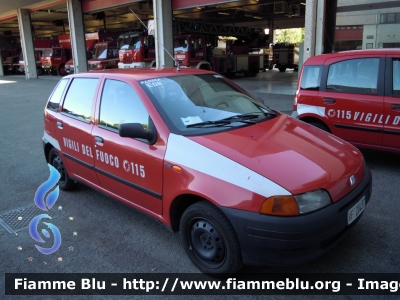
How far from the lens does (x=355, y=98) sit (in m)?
5.12

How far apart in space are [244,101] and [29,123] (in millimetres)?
7939

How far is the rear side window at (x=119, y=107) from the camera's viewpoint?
3.25 m

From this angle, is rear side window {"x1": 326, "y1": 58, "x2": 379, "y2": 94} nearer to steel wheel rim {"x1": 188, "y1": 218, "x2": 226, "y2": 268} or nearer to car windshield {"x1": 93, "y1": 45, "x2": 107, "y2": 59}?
steel wheel rim {"x1": 188, "y1": 218, "x2": 226, "y2": 268}

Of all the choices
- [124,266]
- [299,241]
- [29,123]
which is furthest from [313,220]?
[29,123]

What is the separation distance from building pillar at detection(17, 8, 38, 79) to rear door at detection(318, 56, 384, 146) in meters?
27.5

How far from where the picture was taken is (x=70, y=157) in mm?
4242

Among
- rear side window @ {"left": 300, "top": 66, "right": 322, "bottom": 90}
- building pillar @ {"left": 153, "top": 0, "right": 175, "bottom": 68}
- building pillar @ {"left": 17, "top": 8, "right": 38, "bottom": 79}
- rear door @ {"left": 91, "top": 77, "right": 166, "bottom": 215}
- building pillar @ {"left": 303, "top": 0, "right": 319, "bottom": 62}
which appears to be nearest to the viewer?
rear door @ {"left": 91, "top": 77, "right": 166, "bottom": 215}

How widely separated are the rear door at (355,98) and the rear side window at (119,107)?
11.1ft

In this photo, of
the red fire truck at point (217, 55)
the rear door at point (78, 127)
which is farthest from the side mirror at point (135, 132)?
the red fire truck at point (217, 55)

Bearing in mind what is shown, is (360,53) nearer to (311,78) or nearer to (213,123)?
(311,78)

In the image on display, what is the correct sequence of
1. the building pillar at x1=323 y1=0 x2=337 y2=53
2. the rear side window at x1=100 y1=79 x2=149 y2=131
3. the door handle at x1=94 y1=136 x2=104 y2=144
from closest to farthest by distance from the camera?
the rear side window at x1=100 y1=79 x2=149 y2=131, the door handle at x1=94 y1=136 x2=104 y2=144, the building pillar at x1=323 y1=0 x2=337 y2=53

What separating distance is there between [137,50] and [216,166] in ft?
59.2

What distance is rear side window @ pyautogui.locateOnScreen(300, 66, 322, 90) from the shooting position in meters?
5.62

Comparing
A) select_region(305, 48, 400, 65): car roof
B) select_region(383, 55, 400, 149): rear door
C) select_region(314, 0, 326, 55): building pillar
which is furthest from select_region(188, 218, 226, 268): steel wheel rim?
select_region(314, 0, 326, 55): building pillar
